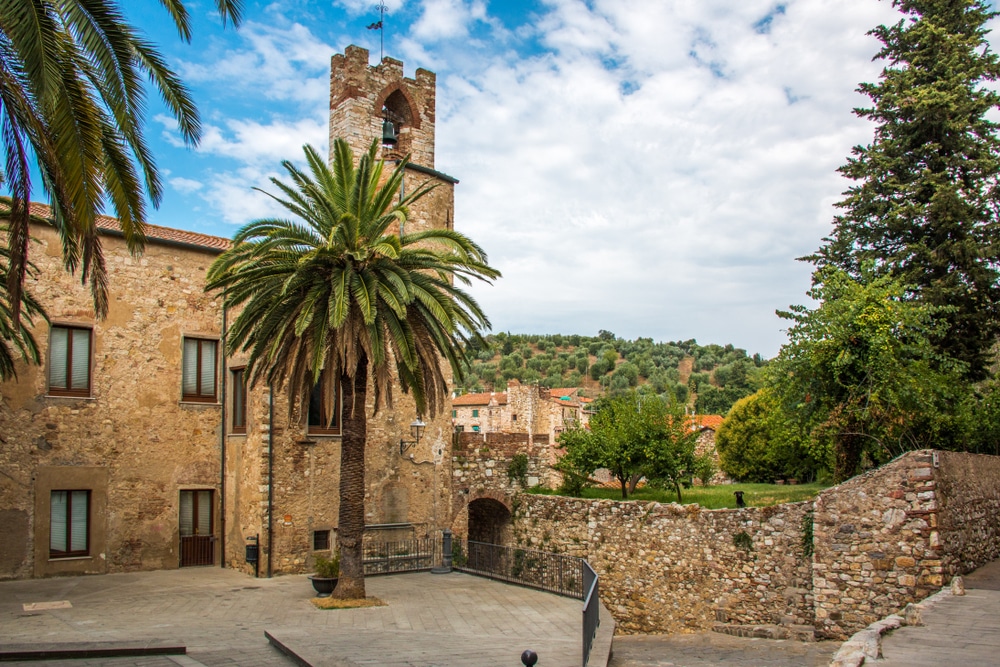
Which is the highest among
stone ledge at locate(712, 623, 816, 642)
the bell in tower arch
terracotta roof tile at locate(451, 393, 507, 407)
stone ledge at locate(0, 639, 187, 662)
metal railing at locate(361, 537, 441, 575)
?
the bell in tower arch

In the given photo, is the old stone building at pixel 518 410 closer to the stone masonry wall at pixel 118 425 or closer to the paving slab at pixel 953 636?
the stone masonry wall at pixel 118 425

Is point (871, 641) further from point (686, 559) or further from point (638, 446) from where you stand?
point (638, 446)

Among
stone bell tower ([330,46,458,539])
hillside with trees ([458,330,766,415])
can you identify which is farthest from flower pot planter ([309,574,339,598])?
hillside with trees ([458,330,766,415])

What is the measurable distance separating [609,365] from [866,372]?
97.3 meters

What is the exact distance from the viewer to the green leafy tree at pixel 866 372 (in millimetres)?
16250

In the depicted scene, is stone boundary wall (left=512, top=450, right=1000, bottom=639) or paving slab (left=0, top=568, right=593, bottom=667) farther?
stone boundary wall (left=512, top=450, right=1000, bottom=639)

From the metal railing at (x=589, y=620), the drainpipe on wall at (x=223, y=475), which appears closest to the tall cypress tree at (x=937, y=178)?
the metal railing at (x=589, y=620)

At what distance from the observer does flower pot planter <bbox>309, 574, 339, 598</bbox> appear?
1545 centimetres

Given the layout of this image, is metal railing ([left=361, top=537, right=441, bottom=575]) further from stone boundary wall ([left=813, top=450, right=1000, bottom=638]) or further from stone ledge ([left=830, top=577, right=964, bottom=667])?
stone ledge ([left=830, top=577, right=964, bottom=667])

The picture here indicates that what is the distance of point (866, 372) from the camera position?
1661 centimetres

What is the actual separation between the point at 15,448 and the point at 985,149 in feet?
81.0

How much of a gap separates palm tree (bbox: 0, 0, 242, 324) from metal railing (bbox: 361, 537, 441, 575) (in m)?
12.2

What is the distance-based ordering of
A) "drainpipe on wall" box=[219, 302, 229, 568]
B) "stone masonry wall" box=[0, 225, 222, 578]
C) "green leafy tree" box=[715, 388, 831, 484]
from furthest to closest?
"green leafy tree" box=[715, 388, 831, 484]
"drainpipe on wall" box=[219, 302, 229, 568]
"stone masonry wall" box=[0, 225, 222, 578]

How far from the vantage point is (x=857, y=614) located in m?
14.1
